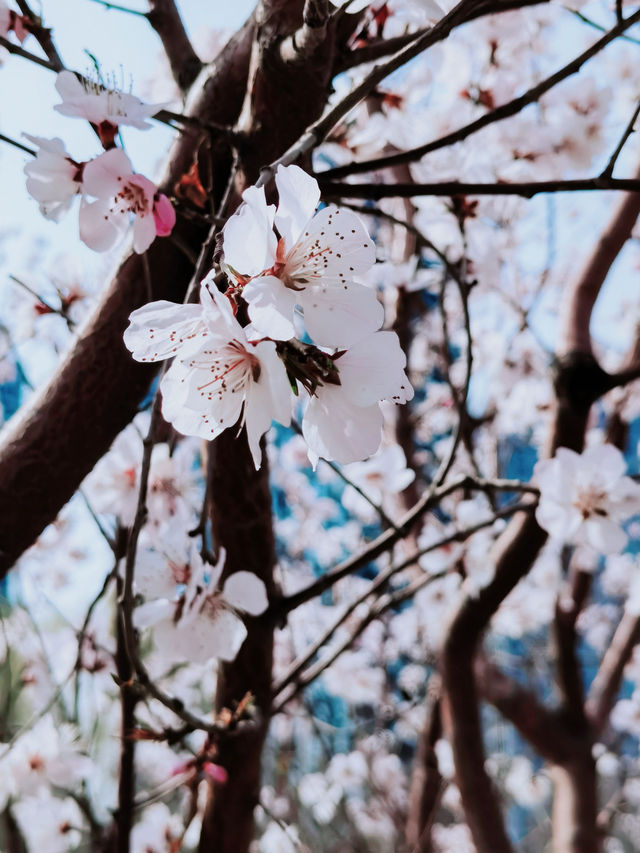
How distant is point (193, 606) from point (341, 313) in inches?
19.9

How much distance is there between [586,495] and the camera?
1241mm

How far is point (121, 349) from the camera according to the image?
921 mm

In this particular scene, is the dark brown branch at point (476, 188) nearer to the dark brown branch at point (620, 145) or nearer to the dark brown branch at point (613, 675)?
the dark brown branch at point (620, 145)

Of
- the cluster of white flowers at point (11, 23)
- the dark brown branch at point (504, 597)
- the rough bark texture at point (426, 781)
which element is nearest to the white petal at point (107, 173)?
→ the cluster of white flowers at point (11, 23)

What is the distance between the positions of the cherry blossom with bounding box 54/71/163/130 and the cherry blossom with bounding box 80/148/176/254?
44 mm

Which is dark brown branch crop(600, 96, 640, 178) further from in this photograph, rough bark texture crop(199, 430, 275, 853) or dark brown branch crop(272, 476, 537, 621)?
rough bark texture crop(199, 430, 275, 853)

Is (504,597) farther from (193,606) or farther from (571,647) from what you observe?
(193,606)

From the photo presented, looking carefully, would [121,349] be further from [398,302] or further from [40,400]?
[398,302]

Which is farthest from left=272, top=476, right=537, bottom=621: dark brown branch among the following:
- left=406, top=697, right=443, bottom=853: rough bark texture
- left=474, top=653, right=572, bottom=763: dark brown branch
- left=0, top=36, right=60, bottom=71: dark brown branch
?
left=406, top=697, right=443, bottom=853: rough bark texture

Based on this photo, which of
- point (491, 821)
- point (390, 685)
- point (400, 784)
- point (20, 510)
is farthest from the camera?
point (400, 784)

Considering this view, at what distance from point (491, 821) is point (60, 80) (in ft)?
6.61

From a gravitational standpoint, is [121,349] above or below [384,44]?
below

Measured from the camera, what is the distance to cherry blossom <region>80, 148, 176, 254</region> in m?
0.60

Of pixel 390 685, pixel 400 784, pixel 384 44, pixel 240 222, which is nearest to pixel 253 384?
pixel 240 222
